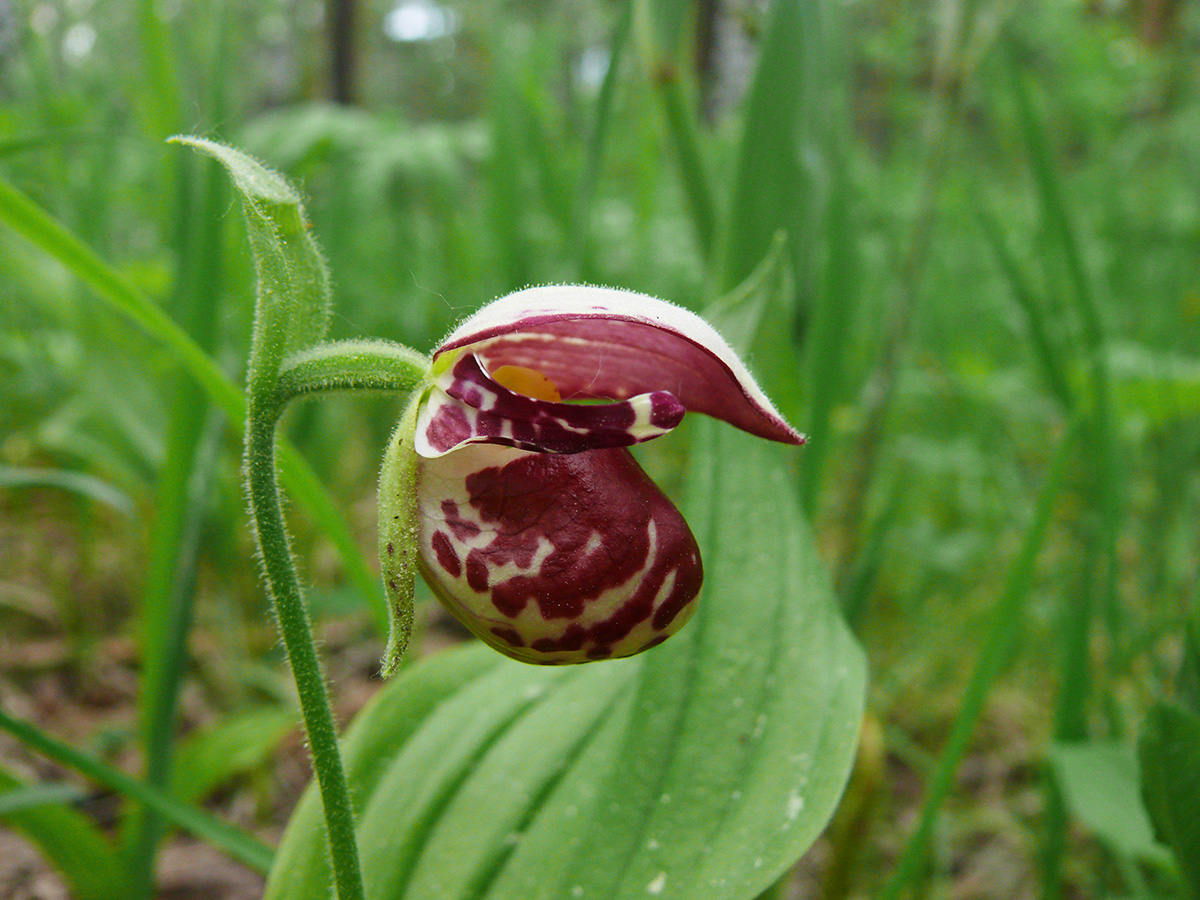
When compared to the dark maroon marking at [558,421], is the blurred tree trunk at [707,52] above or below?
above

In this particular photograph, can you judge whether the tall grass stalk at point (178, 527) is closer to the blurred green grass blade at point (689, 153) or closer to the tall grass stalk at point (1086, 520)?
the blurred green grass blade at point (689, 153)

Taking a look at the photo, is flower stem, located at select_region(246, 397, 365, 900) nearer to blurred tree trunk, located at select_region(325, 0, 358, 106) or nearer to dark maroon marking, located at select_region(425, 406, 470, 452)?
dark maroon marking, located at select_region(425, 406, 470, 452)

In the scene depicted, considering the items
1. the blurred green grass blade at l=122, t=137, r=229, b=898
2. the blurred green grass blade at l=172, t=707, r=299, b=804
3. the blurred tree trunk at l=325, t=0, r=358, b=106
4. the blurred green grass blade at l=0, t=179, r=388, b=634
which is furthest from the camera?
the blurred tree trunk at l=325, t=0, r=358, b=106

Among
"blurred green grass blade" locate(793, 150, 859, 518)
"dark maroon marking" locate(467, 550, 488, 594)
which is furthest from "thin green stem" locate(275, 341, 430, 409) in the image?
"blurred green grass blade" locate(793, 150, 859, 518)

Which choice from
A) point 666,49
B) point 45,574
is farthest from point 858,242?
point 45,574

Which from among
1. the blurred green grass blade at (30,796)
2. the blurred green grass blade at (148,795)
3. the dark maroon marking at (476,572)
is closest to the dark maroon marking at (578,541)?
the dark maroon marking at (476,572)

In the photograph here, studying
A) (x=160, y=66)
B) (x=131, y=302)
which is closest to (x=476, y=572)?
(x=131, y=302)

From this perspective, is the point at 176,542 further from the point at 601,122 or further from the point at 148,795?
the point at 601,122

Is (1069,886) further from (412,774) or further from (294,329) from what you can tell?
(294,329)
